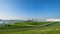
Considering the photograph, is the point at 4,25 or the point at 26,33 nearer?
the point at 26,33

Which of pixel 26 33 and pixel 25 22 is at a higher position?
pixel 25 22

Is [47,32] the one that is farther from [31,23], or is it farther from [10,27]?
[31,23]

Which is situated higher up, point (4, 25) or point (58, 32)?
point (4, 25)

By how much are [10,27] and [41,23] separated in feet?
11.5

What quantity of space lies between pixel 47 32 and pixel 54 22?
4.78 metres

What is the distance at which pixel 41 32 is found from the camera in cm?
898

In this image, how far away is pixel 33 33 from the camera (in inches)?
347

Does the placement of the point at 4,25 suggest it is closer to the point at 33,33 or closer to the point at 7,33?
the point at 7,33

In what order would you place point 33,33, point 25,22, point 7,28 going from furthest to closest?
point 25,22 < point 7,28 < point 33,33

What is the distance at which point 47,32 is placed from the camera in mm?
9016

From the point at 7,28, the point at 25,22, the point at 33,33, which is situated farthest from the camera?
the point at 25,22

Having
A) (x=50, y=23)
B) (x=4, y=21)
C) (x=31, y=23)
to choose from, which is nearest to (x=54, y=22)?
(x=50, y=23)

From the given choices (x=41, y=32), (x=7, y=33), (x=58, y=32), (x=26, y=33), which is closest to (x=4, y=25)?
(x=7, y=33)

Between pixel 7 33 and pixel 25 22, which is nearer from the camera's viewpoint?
pixel 7 33
